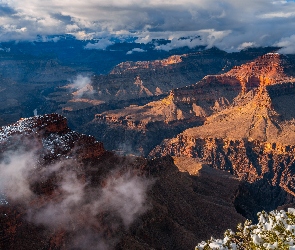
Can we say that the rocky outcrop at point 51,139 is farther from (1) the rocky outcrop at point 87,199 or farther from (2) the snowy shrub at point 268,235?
(2) the snowy shrub at point 268,235

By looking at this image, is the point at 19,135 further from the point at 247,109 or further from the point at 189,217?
the point at 247,109

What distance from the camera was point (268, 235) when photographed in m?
23.5

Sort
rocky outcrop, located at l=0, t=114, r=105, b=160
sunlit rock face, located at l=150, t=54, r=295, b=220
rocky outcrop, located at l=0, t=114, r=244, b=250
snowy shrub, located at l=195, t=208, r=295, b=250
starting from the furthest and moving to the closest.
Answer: sunlit rock face, located at l=150, t=54, r=295, b=220
rocky outcrop, located at l=0, t=114, r=105, b=160
rocky outcrop, located at l=0, t=114, r=244, b=250
snowy shrub, located at l=195, t=208, r=295, b=250

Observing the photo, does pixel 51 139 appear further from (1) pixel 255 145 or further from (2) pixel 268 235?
(1) pixel 255 145

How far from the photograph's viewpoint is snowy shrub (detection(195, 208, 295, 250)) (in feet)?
74.3

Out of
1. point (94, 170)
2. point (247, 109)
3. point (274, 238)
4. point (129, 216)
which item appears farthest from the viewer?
point (247, 109)

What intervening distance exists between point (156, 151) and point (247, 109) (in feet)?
153

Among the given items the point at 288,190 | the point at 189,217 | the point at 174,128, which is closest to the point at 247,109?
the point at 174,128

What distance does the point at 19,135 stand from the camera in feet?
227

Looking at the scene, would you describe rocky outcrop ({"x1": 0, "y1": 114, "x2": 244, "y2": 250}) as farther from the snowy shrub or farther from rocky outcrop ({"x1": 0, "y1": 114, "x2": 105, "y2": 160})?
the snowy shrub

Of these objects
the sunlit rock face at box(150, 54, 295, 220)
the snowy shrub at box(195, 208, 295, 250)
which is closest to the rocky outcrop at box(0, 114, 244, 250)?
the snowy shrub at box(195, 208, 295, 250)

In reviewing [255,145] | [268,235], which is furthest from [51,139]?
[255,145]

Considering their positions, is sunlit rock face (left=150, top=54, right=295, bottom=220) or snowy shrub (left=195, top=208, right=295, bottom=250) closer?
snowy shrub (left=195, top=208, right=295, bottom=250)

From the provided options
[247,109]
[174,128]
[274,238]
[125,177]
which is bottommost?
[174,128]
